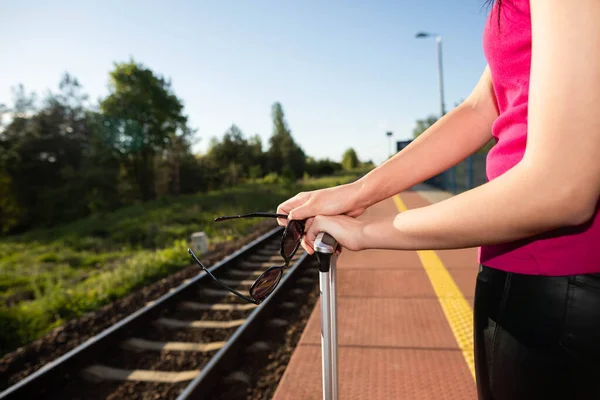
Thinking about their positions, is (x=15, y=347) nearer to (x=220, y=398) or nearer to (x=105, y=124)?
(x=220, y=398)

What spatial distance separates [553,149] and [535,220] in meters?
0.13

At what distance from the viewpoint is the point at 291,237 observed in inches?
45.6

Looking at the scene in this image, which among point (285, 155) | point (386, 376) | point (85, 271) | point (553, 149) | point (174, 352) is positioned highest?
point (285, 155)

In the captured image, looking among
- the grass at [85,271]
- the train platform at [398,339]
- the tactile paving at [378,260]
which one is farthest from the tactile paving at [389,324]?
the grass at [85,271]

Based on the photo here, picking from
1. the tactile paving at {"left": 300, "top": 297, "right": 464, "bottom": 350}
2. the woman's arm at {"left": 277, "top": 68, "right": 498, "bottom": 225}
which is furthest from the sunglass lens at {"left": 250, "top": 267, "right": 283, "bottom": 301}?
the tactile paving at {"left": 300, "top": 297, "right": 464, "bottom": 350}

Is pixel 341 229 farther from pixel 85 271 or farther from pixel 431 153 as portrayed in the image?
pixel 85 271

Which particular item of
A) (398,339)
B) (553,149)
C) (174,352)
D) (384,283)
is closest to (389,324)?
(398,339)

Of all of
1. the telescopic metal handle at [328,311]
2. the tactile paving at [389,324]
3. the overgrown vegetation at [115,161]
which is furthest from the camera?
the overgrown vegetation at [115,161]

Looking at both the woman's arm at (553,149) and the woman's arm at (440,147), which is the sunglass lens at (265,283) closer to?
→ the woman's arm at (440,147)

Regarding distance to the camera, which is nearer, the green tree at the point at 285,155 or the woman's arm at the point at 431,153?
the woman's arm at the point at 431,153

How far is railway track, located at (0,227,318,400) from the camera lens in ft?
10.6

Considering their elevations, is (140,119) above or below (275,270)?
above

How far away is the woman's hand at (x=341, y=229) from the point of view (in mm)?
975

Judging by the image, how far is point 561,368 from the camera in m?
0.78
